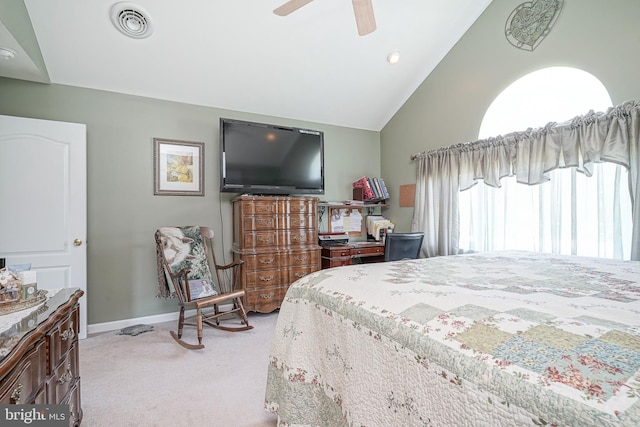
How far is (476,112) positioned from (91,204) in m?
3.99

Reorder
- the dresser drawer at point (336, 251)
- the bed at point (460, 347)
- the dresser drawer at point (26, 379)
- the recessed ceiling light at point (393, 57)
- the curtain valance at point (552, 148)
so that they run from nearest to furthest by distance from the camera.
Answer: the bed at point (460, 347) < the dresser drawer at point (26, 379) < the curtain valance at point (552, 148) < the recessed ceiling light at point (393, 57) < the dresser drawer at point (336, 251)

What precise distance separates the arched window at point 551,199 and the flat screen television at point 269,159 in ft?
5.82

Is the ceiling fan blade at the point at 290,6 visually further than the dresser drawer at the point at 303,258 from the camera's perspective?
No

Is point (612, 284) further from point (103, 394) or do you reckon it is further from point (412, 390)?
point (103, 394)

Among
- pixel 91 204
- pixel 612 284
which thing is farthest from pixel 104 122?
pixel 612 284

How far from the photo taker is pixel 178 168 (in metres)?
3.22

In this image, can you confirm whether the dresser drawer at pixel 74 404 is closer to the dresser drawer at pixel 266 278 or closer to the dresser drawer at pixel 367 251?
the dresser drawer at pixel 266 278

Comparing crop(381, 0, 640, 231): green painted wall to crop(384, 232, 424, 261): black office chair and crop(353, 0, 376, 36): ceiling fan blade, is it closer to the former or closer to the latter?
crop(384, 232, 424, 261): black office chair

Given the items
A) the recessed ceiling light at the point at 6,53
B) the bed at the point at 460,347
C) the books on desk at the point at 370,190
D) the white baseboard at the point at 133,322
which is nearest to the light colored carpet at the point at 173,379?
the white baseboard at the point at 133,322

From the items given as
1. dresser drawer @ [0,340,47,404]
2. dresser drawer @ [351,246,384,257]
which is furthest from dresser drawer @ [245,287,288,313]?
dresser drawer @ [0,340,47,404]

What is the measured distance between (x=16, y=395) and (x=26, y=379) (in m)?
0.09

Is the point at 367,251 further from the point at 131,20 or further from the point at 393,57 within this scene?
the point at 131,20

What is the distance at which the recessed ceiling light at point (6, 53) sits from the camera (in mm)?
2173

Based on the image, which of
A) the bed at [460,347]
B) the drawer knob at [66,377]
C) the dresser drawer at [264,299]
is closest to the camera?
the bed at [460,347]
